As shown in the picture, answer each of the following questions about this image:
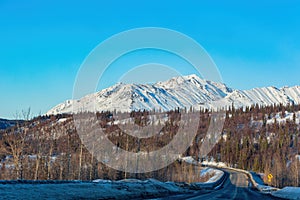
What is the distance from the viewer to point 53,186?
1945 centimetres

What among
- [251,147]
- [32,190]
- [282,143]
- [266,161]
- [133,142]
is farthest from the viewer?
[282,143]

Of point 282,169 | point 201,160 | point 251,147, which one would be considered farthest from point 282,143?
point 282,169

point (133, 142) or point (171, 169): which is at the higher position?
point (133, 142)

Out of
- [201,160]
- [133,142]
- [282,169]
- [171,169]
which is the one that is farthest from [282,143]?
[133,142]

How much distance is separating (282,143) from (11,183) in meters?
191

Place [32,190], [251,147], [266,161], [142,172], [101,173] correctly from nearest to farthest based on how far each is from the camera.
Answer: [32,190], [101,173], [142,172], [266,161], [251,147]

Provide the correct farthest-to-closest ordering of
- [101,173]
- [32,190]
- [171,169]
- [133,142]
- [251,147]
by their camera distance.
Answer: [251,147] → [171,169] → [133,142] → [101,173] → [32,190]

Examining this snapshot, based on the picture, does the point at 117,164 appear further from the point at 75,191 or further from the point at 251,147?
the point at 251,147

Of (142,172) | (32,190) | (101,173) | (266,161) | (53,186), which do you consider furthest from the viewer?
(266,161)

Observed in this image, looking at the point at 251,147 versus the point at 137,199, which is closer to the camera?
the point at 137,199

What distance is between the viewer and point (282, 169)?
12738 centimetres

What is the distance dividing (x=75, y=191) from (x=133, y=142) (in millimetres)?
95839

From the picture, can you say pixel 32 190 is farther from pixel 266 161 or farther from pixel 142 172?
pixel 266 161

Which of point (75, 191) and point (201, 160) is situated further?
point (201, 160)
